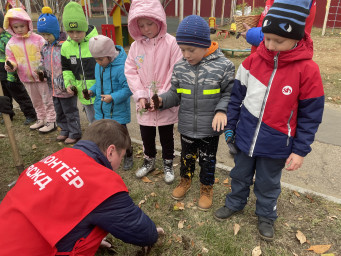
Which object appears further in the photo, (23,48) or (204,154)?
(23,48)

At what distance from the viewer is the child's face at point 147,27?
114 inches

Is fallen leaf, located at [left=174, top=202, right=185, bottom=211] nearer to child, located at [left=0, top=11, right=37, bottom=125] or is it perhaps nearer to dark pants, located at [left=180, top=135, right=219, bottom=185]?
dark pants, located at [left=180, top=135, right=219, bottom=185]

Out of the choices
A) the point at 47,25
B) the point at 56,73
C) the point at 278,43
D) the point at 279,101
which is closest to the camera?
the point at 278,43

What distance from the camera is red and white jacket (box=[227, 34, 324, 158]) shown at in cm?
203

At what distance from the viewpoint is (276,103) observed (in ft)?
7.06

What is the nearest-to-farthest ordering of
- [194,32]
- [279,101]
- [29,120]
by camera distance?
1. [279,101]
2. [194,32]
3. [29,120]

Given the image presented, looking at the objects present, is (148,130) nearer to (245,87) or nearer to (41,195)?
(245,87)

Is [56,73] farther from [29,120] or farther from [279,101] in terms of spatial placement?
[279,101]

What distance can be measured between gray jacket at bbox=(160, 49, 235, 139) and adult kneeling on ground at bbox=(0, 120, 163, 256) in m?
1.17

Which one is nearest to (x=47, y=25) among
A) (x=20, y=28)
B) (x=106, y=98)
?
(x=20, y=28)

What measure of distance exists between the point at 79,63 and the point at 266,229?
3.21 metres

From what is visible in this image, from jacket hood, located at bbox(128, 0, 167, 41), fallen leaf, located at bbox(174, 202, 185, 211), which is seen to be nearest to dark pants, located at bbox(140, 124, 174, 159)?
fallen leaf, located at bbox(174, 202, 185, 211)

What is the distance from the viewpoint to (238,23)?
4.21 meters

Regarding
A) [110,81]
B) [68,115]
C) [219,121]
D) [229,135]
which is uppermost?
[110,81]
